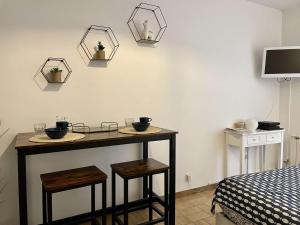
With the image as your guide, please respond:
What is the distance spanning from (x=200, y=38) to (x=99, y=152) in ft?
5.85

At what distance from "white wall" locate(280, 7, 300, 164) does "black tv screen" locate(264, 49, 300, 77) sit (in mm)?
384

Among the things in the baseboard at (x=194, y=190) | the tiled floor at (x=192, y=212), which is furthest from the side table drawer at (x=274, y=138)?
the tiled floor at (x=192, y=212)

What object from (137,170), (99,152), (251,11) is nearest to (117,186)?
(99,152)

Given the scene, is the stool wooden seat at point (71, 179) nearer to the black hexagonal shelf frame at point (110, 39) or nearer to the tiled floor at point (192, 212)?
the tiled floor at point (192, 212)

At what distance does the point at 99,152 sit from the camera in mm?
2518

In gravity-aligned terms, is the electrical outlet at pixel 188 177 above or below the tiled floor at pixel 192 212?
above

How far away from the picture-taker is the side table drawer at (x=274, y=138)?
327 cm

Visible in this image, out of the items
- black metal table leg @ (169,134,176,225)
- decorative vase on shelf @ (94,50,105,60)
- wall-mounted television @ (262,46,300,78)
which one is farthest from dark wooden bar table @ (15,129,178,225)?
wall-mounted television @ (262,46,300,78)

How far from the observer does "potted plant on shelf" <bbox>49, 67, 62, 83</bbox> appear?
2221mm

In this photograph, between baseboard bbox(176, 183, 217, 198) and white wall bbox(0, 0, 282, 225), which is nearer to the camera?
white wall bbox(0, 0, 282, 225)

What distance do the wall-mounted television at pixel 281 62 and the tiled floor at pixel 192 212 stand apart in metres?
1.83

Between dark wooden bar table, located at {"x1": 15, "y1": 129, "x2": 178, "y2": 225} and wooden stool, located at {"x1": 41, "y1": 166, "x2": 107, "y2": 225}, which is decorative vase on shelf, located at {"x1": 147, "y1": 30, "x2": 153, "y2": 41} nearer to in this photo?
dark wooden bar table, located at {"x1": 15, "y1": 129, "x2": 178, "y2": 225}

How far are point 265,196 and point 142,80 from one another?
1623 mm

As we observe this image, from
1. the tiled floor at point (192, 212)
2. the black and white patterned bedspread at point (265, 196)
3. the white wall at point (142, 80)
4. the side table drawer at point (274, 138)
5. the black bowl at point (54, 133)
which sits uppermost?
the white wall at point (142, 80)
